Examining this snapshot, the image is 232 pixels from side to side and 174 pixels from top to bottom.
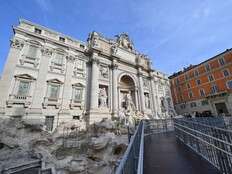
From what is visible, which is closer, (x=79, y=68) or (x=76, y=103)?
(x=76, y=103)

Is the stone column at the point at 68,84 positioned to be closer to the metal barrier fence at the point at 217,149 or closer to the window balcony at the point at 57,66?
the window balcony at the point at 57,66

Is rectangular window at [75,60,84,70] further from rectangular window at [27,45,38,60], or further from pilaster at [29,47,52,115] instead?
rectangular window at [27,45,38,60]

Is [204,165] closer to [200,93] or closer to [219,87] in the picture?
[219,87]

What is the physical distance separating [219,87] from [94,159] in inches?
1124

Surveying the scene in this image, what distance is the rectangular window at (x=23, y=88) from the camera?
1179cm

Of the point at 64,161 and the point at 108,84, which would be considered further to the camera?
the point at 108,84

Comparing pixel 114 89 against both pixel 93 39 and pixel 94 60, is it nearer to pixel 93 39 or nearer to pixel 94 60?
pixel 94 60

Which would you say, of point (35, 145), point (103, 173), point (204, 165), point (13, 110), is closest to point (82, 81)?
point (13, 110)

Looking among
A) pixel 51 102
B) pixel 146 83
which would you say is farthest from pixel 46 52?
pixel 146 83

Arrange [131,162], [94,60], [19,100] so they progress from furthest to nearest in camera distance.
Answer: [94,60], [19,100], [131,162]

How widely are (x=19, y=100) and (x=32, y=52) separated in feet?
18.2

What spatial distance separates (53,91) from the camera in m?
13.8

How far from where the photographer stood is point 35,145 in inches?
Result: 380

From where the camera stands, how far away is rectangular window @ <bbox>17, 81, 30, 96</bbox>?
11788mm
